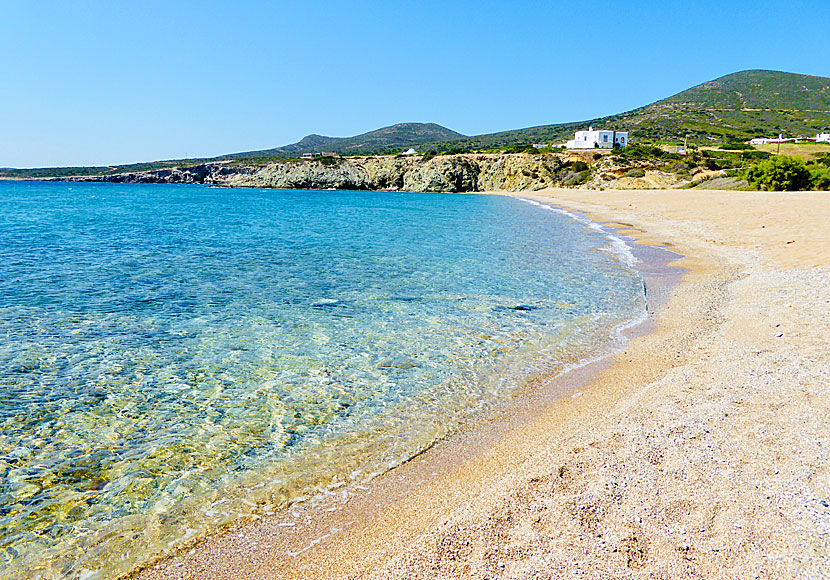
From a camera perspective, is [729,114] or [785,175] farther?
[729,114]

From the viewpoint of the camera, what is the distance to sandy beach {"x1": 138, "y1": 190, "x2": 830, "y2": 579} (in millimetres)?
3141

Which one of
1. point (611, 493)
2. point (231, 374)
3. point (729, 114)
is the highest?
point (729, 114)

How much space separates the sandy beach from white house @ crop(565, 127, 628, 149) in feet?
324

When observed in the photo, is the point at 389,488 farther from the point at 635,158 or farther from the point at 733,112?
the point at 733,112

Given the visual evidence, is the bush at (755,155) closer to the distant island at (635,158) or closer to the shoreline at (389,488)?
the distant island at (635,158)

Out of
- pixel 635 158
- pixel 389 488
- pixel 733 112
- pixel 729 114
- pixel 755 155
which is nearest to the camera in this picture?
pixel 389 488

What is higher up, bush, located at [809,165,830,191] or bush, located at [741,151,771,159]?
bush, located at [741,151,771,159]

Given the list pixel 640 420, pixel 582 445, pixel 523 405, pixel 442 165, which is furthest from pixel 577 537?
pixel 442 165

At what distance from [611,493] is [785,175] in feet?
158

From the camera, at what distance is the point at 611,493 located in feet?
12.5

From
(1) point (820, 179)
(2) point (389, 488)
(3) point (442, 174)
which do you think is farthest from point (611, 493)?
(3) point (442, 174)

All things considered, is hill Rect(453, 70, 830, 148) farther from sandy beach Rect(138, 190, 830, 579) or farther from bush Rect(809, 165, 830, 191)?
sandy beach Rect(138, 190, 830, 579)

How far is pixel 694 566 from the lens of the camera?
2953 millimetres

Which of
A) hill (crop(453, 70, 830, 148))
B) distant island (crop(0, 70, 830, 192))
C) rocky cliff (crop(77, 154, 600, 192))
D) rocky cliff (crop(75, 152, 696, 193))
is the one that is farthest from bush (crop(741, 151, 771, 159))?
hill (crop(453, 70, 830, 148))
